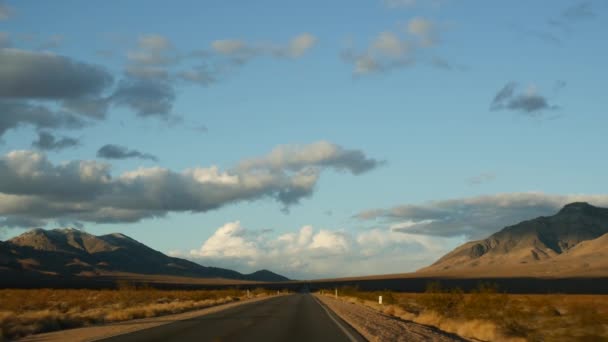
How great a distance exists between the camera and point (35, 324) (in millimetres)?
28422

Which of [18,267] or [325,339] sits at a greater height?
[18,267]

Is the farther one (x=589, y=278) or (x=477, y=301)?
(x=589, y=278)


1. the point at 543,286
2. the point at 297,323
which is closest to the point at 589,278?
the point at 543,286

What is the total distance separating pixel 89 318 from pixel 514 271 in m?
168

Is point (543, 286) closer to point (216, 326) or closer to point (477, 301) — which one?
point (477, 301)

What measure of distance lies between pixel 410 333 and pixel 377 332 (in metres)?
1.26

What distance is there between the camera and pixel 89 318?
34625mm

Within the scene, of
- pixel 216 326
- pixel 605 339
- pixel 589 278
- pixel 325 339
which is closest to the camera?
pixel 605 339

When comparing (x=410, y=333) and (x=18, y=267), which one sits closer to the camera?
(x=410, y=333)

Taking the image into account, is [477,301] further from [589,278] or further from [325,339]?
[589,278]

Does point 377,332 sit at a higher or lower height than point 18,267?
lower

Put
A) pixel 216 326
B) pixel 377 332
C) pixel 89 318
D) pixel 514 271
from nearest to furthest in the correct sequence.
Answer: pixel 377 332 → pixel 216 326 → pixel 89 318 → pixel 514 271

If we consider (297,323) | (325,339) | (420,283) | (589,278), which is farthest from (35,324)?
(420,283)

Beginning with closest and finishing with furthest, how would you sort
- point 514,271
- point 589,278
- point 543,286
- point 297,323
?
point 297,323
point 543,286
point 589,278
point 514,271
